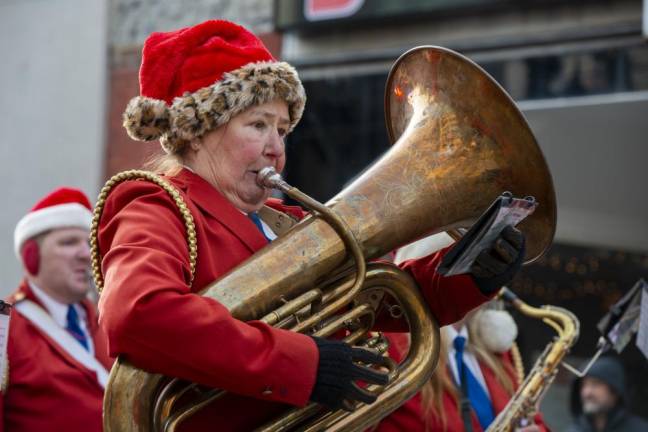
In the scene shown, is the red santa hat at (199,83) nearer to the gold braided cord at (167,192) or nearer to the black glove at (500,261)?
the gold braided cord at (167,192)

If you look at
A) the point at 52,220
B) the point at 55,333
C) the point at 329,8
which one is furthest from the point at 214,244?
the point at 329,8

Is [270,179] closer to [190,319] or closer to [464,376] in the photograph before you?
[190,319]

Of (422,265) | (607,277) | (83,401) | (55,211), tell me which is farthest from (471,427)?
(607,277)

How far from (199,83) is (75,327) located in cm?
217

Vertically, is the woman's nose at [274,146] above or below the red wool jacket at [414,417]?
above

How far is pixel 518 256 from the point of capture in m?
2.76

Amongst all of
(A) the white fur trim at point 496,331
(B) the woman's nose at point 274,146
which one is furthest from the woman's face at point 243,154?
(A) the white fur trim at point 496,331

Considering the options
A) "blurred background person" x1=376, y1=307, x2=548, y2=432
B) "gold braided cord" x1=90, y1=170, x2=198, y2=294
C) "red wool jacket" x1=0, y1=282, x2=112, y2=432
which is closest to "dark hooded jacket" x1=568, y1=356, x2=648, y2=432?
"blurred background person" x1=376, y1=307, x2=548, y2=432

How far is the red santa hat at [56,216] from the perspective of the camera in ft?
16.3

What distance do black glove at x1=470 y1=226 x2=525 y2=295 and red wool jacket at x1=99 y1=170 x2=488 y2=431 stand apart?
0.56 metres

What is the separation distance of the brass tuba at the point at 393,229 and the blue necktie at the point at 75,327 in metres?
1.95

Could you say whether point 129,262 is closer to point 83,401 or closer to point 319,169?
point 83,401

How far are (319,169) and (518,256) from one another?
518 cm

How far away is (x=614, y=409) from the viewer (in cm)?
632
